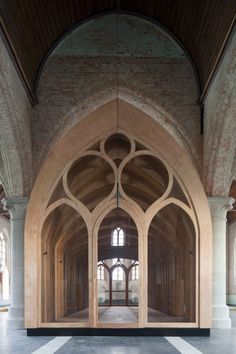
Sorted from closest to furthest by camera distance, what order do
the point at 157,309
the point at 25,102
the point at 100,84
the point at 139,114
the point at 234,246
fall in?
the point at 157,309 → the point at 139,114 → the point at 25,102 → the point at 100,84 → the point at 234,246

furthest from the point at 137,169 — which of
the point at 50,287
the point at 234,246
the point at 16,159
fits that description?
the point at 234,246

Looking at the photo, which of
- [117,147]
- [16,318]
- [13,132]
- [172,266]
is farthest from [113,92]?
[16,318]

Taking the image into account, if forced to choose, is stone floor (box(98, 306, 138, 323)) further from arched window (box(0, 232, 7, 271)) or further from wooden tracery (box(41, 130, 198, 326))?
arched window (box(0, 232, 7, 271))

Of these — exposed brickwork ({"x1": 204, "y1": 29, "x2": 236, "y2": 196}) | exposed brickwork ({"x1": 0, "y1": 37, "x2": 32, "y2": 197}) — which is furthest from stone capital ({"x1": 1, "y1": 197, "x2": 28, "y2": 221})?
exposed brickwork ({"x1": 204, "y1": 29, "x2": 236, "y2": 196})

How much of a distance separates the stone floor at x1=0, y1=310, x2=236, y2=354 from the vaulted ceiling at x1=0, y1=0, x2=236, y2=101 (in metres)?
7.11

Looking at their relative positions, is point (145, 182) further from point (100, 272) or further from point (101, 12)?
point (101, 12)

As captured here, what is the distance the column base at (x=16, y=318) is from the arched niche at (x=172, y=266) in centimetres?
483

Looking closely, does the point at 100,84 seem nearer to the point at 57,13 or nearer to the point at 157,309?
the point at 57,13

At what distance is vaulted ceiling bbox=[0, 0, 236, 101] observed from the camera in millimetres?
12680

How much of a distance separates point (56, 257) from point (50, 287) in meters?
0.75

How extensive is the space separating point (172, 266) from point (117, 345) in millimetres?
2298

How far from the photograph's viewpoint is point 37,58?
51.9 feet

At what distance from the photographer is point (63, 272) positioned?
11.7 metres

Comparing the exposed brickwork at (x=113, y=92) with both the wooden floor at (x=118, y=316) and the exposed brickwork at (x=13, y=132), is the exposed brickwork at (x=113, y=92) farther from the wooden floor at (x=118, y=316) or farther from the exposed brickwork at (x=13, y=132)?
the wooden floor at (x=118, y=316)
